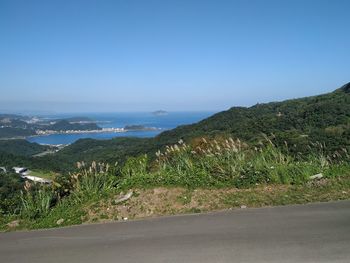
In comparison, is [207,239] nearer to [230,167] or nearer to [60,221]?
[60,221]

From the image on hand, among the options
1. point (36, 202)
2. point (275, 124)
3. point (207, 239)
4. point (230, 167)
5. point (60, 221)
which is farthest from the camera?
point (275, 124)

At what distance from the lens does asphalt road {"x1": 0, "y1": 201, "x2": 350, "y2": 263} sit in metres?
4.64

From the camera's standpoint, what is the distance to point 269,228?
554 cm

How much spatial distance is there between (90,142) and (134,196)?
3794 inches

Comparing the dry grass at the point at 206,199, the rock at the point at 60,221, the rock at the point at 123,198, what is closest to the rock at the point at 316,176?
the dry grass at the point at 206,199

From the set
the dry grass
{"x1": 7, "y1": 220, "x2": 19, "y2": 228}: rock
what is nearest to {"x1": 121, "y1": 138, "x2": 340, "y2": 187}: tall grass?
the dry grass

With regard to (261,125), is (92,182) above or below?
above

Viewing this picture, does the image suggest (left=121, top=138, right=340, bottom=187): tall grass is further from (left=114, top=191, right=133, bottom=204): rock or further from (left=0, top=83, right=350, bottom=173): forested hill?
(left=0, top=83, right=350, bottom=173): forested hill

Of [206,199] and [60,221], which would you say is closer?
[60,221]

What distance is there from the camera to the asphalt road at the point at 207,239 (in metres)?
4.64

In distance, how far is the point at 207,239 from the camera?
5.26 m

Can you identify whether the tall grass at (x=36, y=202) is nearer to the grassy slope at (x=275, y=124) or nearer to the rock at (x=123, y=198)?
the rock at (x=123, y=198)

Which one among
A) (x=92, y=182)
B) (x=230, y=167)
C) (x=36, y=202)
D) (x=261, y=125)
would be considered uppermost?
(x=230, y=167)

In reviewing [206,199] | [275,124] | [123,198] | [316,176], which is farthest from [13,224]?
[275,124]
